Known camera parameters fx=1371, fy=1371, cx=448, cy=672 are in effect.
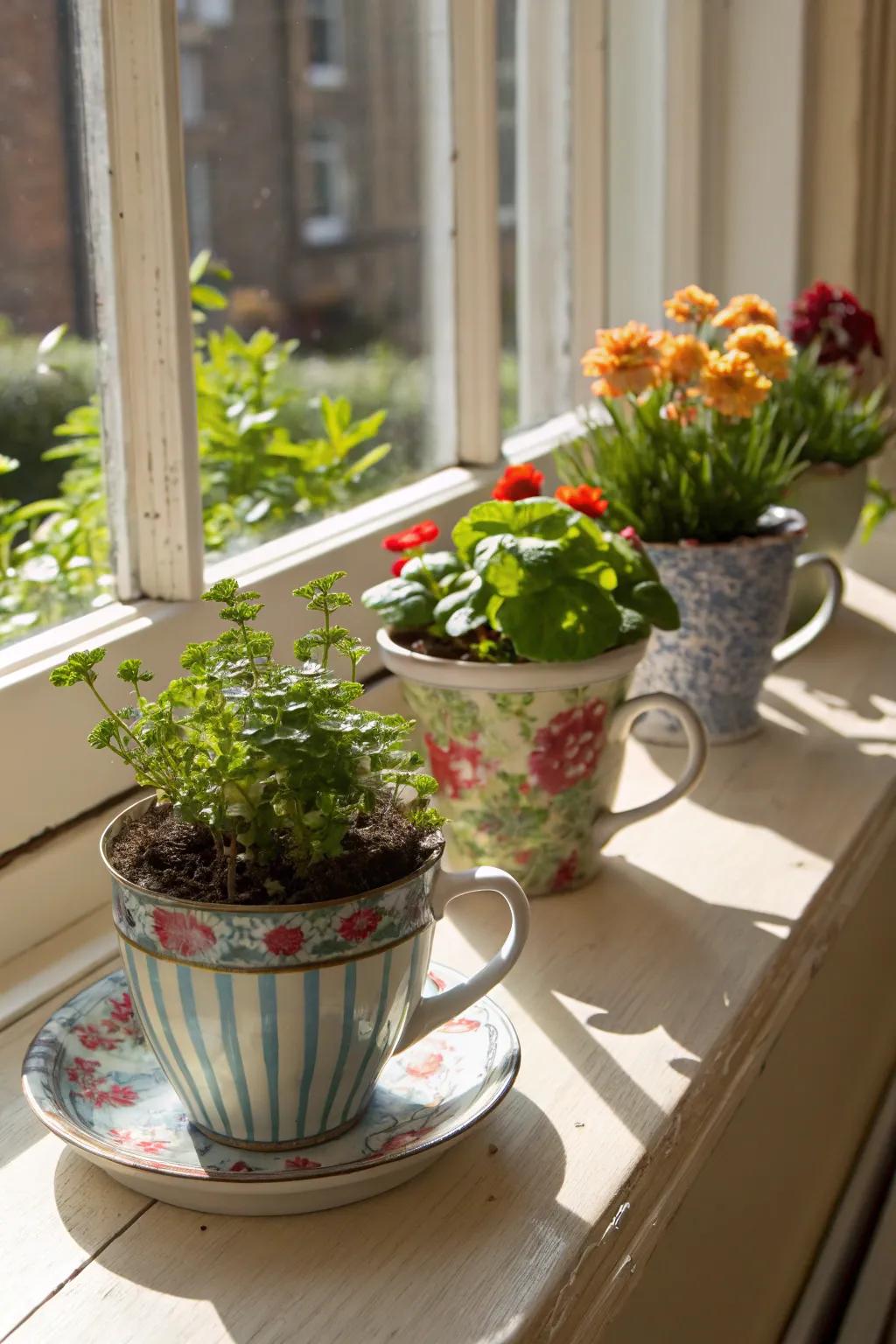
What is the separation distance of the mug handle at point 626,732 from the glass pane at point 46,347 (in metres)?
0.33

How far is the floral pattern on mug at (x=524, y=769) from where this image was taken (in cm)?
79

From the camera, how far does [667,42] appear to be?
1.52 meters

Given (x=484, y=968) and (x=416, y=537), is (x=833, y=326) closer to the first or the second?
(x=416, y=537)

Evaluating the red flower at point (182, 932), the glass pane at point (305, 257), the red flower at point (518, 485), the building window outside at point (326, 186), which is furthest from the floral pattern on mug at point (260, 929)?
the building window outside at point (326, 186)

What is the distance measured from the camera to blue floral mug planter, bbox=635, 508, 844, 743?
3.38ft

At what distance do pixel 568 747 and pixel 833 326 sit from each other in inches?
34.4

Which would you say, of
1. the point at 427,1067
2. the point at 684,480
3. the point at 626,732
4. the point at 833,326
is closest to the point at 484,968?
the point at 427,1067

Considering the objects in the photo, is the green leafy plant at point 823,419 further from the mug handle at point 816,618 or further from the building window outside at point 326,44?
the building window outside at point 326,44

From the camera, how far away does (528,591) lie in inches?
30.3

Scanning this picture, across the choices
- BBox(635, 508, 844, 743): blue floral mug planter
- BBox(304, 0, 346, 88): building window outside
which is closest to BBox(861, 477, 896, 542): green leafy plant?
BBox(635, 508, 844, 743): blue floral mug planter

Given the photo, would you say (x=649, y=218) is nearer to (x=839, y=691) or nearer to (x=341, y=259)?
(x=341, y=259)

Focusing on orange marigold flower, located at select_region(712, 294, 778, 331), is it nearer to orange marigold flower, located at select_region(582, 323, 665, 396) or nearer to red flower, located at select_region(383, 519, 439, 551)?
Answer: orange marigold flower, located at select_region(582, 323, 665, 396)

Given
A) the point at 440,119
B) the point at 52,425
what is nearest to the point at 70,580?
the point at 52,425

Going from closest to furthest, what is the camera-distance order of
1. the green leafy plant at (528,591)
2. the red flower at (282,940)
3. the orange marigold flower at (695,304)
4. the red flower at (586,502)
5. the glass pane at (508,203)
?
the red flower at (282,940), the green leafy plant at (528,591), the red flower at (586,502), the orange marigold flower at (695,304), the glass pane at (508,203)
